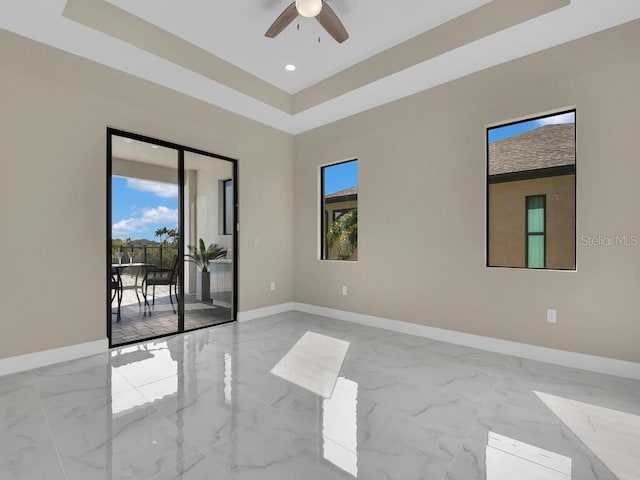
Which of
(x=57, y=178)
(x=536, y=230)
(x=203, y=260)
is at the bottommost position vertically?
(x=203, y=260)

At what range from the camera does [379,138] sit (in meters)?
4.19

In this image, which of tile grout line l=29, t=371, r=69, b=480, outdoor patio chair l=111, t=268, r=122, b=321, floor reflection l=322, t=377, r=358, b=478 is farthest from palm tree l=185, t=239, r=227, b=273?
floor reflection l=322, t=377, r=358, b=478

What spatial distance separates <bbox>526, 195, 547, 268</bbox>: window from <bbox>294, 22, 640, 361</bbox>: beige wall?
0.21m

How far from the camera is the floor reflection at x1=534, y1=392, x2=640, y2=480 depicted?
1631 mm

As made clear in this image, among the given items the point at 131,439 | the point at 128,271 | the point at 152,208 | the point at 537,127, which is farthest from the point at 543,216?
the point at 128,271

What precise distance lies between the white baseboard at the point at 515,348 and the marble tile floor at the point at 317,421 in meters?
0.11

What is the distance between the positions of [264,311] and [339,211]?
1943 mm

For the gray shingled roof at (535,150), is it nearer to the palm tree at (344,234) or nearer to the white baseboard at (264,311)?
the palm tree at (344,234)

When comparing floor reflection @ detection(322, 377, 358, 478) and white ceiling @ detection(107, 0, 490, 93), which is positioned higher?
white ceiling @ detection(107, 0, 490, 93)

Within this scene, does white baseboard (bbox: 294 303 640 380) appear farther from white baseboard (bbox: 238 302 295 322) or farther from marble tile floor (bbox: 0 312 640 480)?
white baseboard (bbox: 238 302 295 322)

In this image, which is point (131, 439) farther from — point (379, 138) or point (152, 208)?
point (379, 138)

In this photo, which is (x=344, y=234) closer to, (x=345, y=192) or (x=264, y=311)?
(x=345, y=192)

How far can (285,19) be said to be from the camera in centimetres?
270

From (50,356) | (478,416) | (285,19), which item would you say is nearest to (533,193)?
(478,416)
